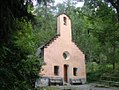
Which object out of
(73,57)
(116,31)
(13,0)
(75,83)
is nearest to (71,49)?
(73,57)

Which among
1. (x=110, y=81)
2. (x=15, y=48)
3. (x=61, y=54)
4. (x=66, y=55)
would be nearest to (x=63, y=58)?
(x=61, y=54)

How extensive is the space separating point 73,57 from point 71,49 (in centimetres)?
101

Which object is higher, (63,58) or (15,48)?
(63,58)

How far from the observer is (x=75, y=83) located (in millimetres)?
27797

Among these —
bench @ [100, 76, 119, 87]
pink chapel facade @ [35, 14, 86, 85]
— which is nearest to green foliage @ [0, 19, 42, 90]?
bench @ [100, 76, 119, 87]

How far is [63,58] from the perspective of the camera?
91.8 ft

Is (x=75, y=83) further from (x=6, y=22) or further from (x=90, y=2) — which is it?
(x=6, y=22)

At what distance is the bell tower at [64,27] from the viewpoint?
2812 cm

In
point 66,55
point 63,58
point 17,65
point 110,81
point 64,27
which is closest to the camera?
point 17,65

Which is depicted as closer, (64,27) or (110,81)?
(110,81)

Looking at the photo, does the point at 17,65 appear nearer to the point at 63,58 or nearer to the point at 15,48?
the point at 15,48

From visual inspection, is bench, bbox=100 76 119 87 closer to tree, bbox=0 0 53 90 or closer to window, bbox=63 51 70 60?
window, bbox=63 51 70 60

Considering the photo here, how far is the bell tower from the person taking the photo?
2812 cm

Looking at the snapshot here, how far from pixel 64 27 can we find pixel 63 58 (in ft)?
12.0
